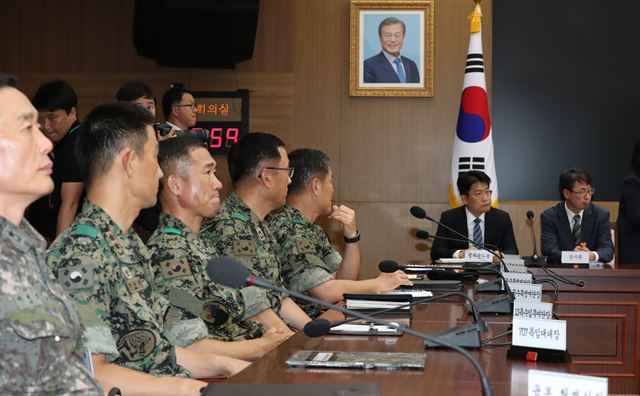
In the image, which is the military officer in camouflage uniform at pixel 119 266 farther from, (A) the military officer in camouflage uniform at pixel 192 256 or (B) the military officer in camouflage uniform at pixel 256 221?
(B) the military officer in camouflage uniform at pixel 256 221

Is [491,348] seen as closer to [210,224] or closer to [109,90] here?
[210,224]

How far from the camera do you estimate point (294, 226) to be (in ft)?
12.1

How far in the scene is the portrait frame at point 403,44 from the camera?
6824 mm

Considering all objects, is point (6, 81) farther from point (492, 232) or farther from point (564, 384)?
point (492, 232)

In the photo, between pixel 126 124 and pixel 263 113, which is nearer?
pixel 126 124

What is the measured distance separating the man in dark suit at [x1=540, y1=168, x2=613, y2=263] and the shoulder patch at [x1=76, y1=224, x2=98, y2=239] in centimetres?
389

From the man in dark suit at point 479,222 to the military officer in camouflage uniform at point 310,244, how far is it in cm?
170

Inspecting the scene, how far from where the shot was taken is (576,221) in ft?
18.2

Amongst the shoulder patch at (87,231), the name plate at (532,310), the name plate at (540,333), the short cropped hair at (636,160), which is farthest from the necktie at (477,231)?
the shoulder patch at (87,231)

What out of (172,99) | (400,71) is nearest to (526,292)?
(172,99)

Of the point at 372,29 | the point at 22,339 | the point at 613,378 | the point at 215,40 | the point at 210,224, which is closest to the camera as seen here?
the point at 22,339

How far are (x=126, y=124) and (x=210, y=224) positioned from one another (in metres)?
1.05

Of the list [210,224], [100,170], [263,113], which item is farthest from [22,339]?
[263,113]

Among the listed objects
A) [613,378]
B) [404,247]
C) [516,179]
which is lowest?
[613,378]
